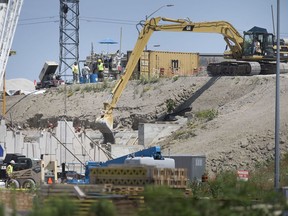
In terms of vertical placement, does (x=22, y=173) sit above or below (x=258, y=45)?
below

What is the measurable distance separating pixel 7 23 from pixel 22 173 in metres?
9.94

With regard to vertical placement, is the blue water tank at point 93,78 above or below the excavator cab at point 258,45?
below

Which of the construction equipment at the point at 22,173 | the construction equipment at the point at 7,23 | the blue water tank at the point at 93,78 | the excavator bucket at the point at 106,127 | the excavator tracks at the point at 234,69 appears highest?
the construction equipment at the point at 7,23

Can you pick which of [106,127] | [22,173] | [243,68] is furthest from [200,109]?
[22,173]

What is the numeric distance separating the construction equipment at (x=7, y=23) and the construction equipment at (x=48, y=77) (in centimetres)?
3588

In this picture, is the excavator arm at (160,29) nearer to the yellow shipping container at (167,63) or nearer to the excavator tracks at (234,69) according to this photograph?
the excavator tracks at (234,69)

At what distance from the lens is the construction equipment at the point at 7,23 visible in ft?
175

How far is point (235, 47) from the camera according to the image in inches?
2926

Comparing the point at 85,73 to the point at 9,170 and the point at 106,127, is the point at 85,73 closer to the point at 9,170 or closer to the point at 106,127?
the point at 106,127

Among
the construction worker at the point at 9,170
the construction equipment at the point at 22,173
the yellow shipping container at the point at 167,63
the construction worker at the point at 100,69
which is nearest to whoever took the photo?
the construction equipment at the point at 22,173

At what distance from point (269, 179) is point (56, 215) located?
102ft

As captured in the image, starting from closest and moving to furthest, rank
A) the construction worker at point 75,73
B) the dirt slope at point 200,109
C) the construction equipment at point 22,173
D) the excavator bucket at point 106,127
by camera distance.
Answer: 1. the construction equipment at point 22,173
2. the dirt slope at point 200,109
3. the excavator bucket at point 106,127
4. the construction worker at point 75,73

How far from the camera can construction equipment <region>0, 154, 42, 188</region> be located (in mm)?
45500

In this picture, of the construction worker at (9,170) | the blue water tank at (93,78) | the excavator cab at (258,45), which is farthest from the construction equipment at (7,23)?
the blue water tank at (93,78)
